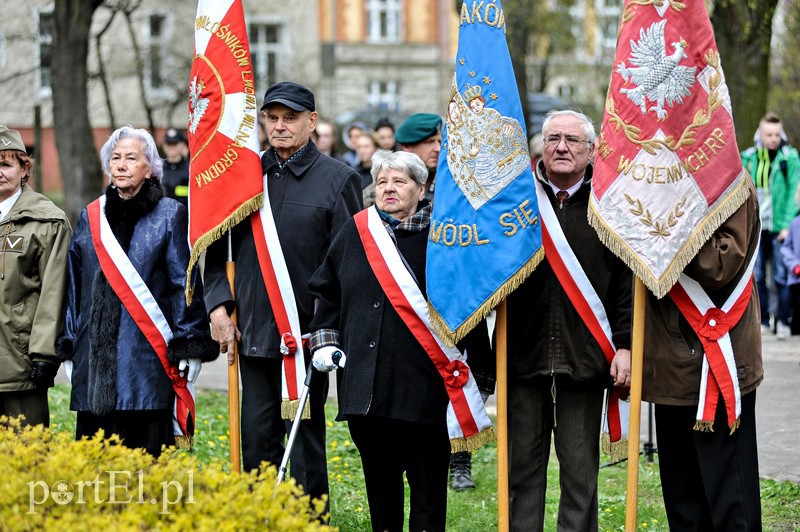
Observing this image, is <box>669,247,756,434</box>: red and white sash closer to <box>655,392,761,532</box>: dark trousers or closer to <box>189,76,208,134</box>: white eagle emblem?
<box>655,392,761,532</box>: dark trousers

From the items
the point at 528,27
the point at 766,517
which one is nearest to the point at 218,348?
the point at 766,517

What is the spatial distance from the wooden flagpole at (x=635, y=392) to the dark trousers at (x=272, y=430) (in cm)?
171

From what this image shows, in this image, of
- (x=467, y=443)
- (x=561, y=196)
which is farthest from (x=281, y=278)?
(x=561, y=196)

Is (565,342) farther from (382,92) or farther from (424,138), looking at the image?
(382,92)

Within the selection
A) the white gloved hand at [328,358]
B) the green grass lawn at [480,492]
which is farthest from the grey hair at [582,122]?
the green grass lawn at [480,492]

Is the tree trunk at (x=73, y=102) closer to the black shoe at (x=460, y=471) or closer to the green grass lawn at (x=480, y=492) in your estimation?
the green grass lawn at (x=480, y=492)

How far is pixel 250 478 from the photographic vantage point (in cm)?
423

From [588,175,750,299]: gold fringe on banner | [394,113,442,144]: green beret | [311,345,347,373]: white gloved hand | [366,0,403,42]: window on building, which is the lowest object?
[311,345,347,373]: white gloved hand

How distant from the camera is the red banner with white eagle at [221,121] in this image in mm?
6441

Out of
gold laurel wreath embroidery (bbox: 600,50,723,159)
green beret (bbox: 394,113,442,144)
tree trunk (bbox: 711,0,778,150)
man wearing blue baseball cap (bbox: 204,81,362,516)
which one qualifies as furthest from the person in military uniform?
gold laurel wreath embroidery (bbox: 600,50,723,159)

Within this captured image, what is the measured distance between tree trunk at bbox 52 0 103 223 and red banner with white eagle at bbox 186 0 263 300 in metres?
10.2

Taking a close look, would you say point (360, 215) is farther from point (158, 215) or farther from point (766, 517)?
point (766, 517)

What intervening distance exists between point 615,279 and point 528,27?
21.5m

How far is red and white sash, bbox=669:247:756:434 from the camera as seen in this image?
17.7 ft
